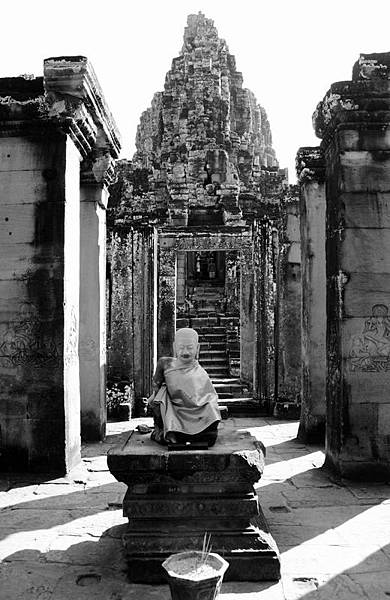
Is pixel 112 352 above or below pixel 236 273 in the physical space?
below

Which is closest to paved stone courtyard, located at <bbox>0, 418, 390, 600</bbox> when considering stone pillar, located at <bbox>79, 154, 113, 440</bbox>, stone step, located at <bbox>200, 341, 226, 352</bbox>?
stone pillar, located at <bbox>79, 154, 113, 440</bbox>

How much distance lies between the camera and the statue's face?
486cm

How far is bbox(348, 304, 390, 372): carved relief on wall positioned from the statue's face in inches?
94.3

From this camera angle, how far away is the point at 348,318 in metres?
6.58

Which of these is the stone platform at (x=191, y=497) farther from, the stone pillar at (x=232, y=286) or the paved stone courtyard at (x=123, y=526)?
the stone pillar at (x=232, y=286)

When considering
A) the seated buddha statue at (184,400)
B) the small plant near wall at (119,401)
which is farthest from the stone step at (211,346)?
the seated buddha statue at (184,400)

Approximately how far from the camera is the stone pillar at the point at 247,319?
13523 millimetres

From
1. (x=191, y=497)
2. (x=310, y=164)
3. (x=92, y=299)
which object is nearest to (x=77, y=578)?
(x=191, y=497)

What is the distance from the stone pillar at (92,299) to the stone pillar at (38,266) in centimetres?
186

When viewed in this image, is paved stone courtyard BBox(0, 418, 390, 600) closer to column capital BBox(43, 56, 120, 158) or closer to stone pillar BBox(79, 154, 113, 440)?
stone pillar BBox(79, 154, 113, 440)

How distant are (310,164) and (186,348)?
504 cm

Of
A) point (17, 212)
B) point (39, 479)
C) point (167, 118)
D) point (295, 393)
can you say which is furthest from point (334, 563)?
point (167, 118)

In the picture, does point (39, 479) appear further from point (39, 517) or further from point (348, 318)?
point (348, 318)

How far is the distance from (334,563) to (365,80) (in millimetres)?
4942
